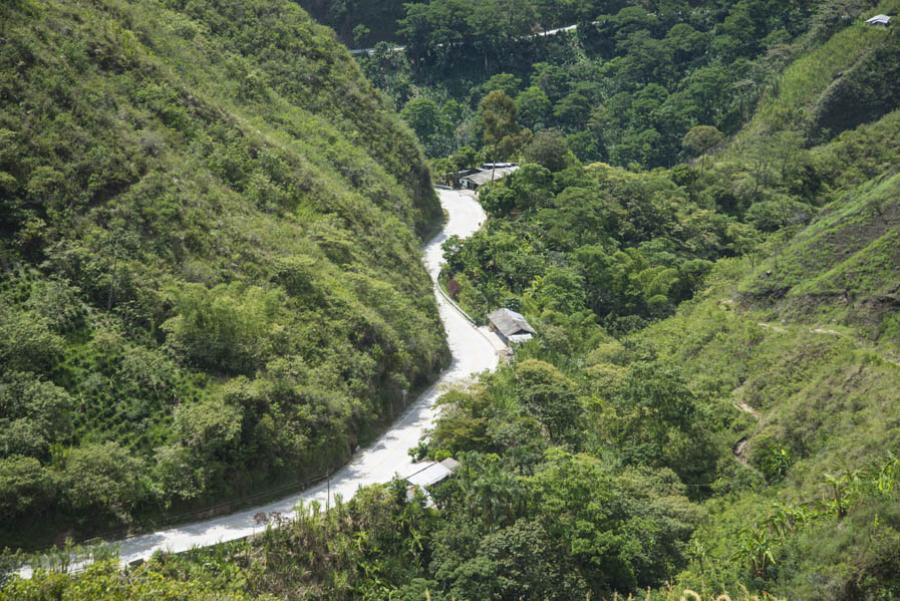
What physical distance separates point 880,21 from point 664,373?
52499 millimetres

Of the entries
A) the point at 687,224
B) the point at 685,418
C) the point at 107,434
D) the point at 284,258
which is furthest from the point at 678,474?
the point at 687,224

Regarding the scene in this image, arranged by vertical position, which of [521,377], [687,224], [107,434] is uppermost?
[107,434]

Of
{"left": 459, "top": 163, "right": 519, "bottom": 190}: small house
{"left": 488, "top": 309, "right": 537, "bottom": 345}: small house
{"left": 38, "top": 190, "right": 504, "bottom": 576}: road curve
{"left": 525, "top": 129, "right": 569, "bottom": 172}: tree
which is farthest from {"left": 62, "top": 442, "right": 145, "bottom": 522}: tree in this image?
{"left": 459, "top": 163, "right": 519, "bottom": 190}: small house

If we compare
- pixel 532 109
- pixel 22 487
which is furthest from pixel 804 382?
pixel 532 109

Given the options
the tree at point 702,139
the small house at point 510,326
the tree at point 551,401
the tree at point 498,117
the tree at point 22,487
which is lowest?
the tree at point 702,139

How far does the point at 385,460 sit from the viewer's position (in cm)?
3172

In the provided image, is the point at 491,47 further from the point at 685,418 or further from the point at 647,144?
the point at 685,418

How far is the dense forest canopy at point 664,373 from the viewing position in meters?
26.0

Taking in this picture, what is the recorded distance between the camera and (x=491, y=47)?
9075 centimetres

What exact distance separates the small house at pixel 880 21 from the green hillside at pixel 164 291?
46.2m

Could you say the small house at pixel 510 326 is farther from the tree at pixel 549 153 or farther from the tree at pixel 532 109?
the tree at pixel 532 109

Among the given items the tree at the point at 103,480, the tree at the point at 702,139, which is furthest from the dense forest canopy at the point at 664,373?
the tree at the point at 103,480

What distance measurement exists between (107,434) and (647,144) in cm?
6030

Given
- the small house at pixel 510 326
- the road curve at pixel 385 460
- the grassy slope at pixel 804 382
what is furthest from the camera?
the small house at pixel 510 326
